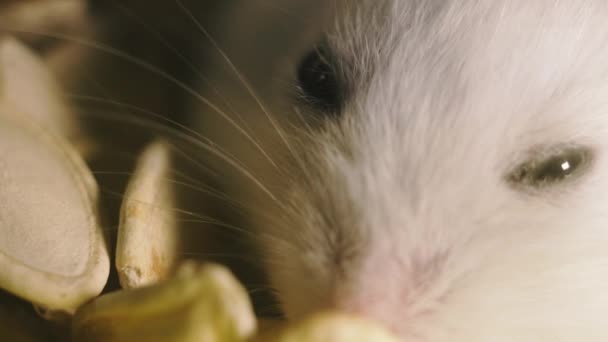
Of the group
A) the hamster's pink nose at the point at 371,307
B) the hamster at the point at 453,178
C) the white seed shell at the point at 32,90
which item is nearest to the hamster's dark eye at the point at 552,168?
the hamster at the point at 453,178

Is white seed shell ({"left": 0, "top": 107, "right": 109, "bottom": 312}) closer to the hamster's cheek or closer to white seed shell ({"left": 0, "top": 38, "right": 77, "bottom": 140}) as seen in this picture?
white seed shell ({"left": 0, "top": 38, "right": 77, "bottom": 140})

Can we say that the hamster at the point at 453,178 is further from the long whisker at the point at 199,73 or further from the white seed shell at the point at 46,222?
the white seed shell at the point at 46,222

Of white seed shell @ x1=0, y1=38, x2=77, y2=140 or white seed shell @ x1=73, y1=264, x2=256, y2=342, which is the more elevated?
white seed shell @ x1=0, y1=38, x2=77, y2=140

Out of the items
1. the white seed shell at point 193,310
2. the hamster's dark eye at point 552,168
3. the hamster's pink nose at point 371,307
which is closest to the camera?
the white seed shell at point 193,310

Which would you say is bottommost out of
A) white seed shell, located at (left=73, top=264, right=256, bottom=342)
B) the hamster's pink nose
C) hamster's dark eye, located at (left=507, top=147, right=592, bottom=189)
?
white seed shell, located at (left=73, top=264, right=256, bottom=342)

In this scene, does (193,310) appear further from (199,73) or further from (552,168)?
(199,73)

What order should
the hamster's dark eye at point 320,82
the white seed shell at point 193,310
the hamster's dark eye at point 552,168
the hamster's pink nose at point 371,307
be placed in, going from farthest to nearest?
the hamster's dark eye at point 320,82
the hamster's dark eye at point 552,168
the hamster's pink nose at point 371,307
the white seed shell at point 193,310

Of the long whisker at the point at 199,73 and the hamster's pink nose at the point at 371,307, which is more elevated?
the long whisker at the point at 199,73

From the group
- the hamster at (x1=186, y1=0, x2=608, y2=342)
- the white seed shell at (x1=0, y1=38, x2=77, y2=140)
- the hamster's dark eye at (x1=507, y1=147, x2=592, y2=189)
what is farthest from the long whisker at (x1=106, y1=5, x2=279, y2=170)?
the hamster's dark eye at (x1=507, y1=147, x2=592, y2=189)
